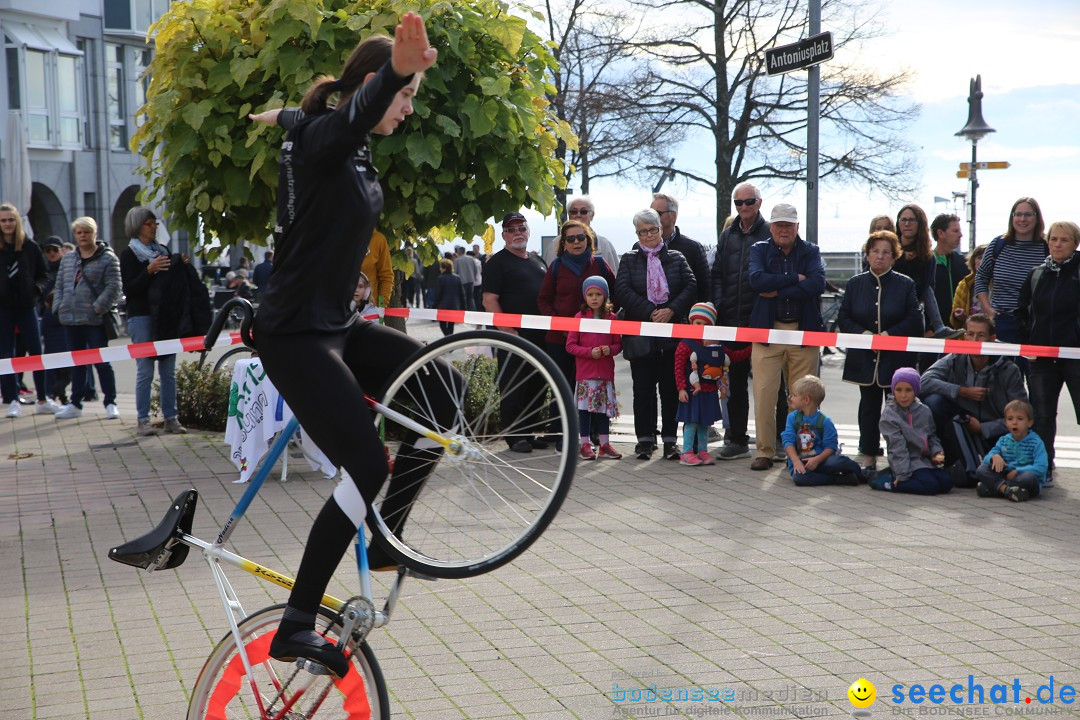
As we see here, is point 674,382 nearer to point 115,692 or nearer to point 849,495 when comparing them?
point 849,495

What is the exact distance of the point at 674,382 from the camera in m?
10.5

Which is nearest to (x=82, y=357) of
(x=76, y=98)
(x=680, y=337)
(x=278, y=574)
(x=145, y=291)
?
(x=145, y=291)

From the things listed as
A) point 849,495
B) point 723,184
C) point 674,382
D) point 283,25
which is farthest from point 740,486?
point 723,184

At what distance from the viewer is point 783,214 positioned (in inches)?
381

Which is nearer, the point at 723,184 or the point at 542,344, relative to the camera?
the point at 542,344

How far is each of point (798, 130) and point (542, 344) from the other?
1861 cm

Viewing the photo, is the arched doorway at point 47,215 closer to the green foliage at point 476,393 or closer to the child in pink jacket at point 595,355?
the child in pink jacket at point 595,355

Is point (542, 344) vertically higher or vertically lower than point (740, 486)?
higher

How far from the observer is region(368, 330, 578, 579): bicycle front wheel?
3469 millimetres

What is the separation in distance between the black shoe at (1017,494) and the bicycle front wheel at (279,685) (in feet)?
20.2

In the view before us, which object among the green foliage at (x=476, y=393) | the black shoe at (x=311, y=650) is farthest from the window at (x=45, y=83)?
the black shoe at (x=311, y=650)

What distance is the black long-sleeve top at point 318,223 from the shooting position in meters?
3.33

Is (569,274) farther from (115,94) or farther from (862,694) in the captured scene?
(115,94)

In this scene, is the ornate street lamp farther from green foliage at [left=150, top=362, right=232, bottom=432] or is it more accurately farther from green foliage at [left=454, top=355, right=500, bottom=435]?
green foliage at [left=454, top=355, right=500, bottom=435]
